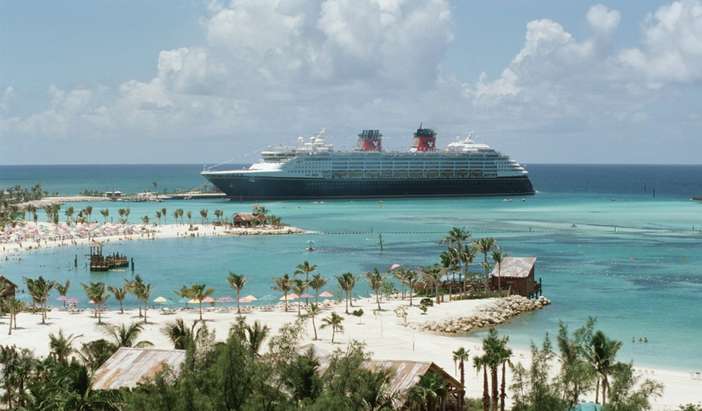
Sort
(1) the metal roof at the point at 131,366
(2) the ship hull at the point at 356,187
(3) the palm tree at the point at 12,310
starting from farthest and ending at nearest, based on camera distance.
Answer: (2) the ship hull at the point at 356,187, (3) the palm tree at the point at 12,310, (1) the metal roof at the point at 131,366

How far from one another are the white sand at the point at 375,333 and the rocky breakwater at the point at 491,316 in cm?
81

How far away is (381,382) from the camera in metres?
22.5

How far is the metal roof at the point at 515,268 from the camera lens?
5619cm

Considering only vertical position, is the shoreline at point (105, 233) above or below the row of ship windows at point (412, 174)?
below

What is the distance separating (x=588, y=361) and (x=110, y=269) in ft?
175

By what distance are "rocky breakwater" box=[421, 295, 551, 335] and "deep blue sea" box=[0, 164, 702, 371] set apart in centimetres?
104

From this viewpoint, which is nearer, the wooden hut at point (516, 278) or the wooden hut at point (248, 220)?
the wooden hut at point (516, 278)

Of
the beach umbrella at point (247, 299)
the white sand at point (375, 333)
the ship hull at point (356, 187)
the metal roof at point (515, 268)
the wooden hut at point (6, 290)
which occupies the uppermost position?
the ship hull at point (356, 187)

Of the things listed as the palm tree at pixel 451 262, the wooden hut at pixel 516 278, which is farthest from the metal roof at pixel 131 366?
the wooden hut at pixel 516 278

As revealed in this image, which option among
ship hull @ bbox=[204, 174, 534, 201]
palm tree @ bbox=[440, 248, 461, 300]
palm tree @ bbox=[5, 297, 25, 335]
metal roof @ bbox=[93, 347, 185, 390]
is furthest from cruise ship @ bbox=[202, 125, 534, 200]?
metal roof @ bbox=[93, 347, 185, 390]

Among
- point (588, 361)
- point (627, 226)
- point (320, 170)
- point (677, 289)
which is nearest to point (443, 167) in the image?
point (320, 170)

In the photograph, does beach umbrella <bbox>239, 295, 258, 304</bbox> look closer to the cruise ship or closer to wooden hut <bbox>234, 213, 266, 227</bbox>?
wooden hut <bbox>234, 213, 266, 227</bbox>

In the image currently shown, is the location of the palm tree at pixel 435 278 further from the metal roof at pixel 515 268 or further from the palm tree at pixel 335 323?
the palm tree at pixel 335 323

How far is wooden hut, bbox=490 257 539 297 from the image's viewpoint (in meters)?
55.8
